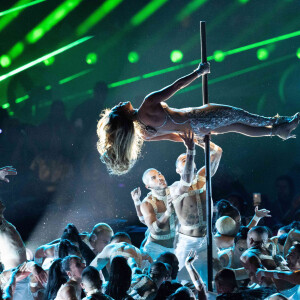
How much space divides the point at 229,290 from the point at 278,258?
718mm

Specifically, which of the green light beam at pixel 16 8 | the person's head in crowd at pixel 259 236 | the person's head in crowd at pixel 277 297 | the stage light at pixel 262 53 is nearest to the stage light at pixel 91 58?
the green light beam at pixel 16 8

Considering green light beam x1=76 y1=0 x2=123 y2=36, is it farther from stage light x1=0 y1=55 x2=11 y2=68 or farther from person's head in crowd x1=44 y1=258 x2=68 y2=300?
person's head in crowd x1=44 y1=258 x2=68 y2=300

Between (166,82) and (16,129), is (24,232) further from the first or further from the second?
(166,82)

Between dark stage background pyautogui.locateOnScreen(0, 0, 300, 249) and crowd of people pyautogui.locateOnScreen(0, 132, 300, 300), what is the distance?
298cm

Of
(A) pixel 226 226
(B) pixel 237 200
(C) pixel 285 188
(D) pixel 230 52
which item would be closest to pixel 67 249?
(A) pixel 226 226

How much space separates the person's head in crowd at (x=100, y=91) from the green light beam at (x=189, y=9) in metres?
1.61

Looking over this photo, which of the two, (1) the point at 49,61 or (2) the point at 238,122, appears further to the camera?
(1) the point at 49,61

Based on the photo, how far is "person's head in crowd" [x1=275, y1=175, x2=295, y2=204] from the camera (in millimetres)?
7414

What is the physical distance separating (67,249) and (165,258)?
29.1 inches

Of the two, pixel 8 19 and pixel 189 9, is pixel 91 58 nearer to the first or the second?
pixel 8 19

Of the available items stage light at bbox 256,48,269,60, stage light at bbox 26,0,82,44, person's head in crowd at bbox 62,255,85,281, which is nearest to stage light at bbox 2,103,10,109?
stage light at bbox 26,0,82,44

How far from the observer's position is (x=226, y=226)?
3.88 m

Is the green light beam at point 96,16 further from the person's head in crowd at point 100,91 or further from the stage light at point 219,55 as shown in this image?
the stage light at point 219,55

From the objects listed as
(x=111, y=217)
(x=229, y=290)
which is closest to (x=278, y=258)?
(x=229, y=290)
